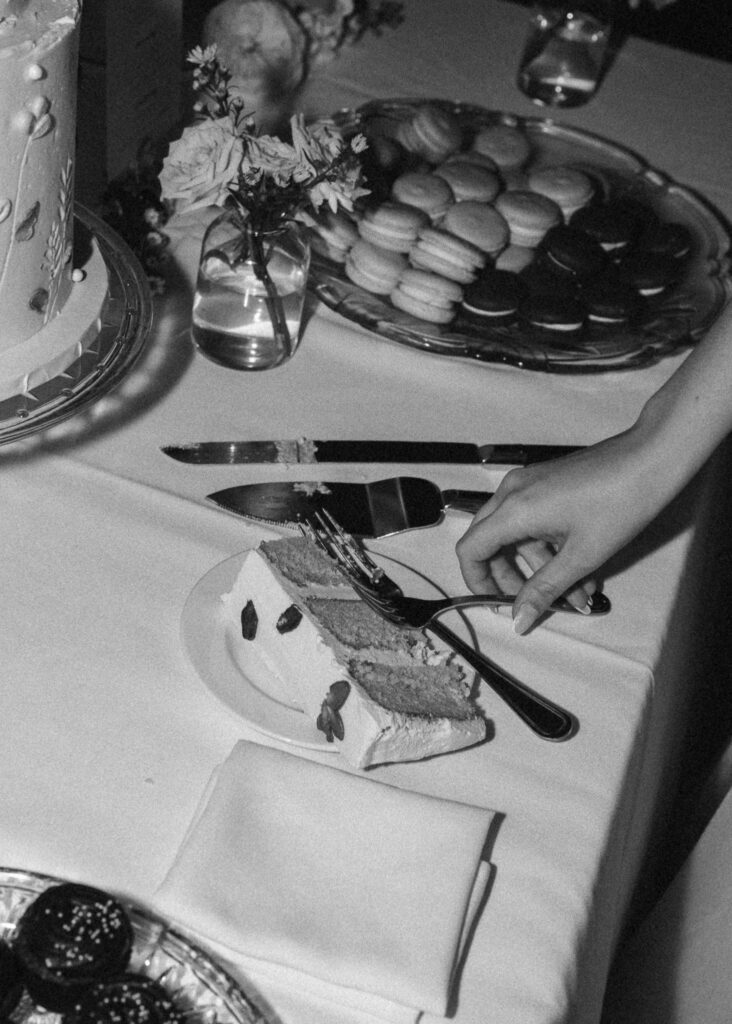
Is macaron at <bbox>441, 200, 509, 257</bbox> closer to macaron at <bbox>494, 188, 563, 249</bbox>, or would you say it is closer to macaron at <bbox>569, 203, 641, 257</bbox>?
macaron at <bbox>494, 188, 563, 249</bbox>

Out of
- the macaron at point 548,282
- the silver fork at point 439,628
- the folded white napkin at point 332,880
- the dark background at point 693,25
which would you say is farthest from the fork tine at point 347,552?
the dark background at point 693,25

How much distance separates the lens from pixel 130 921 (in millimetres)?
750

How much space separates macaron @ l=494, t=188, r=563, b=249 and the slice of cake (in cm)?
83

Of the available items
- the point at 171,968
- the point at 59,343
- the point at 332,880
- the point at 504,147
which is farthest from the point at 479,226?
the point at 171,968

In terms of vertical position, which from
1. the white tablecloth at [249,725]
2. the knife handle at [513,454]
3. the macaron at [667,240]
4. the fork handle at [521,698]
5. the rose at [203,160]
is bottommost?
the white tablecloth at [249,725]

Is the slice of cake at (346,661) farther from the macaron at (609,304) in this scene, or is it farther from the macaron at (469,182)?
the macaron at (469,182)

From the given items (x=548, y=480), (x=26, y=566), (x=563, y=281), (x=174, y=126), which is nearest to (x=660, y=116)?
(x=563, y=281)

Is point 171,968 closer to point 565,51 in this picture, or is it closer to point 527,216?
point 527,216

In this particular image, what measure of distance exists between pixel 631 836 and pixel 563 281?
0.80 m

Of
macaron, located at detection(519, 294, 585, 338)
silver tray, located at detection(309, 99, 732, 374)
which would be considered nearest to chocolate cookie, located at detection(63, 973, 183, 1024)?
silver tray, located at detection(309, 99, 732, 374)

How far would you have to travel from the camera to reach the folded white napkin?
0.81 m

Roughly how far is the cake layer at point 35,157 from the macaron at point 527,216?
0.78 m

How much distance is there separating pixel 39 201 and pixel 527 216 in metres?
0.88

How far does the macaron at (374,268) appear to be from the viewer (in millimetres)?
1557
